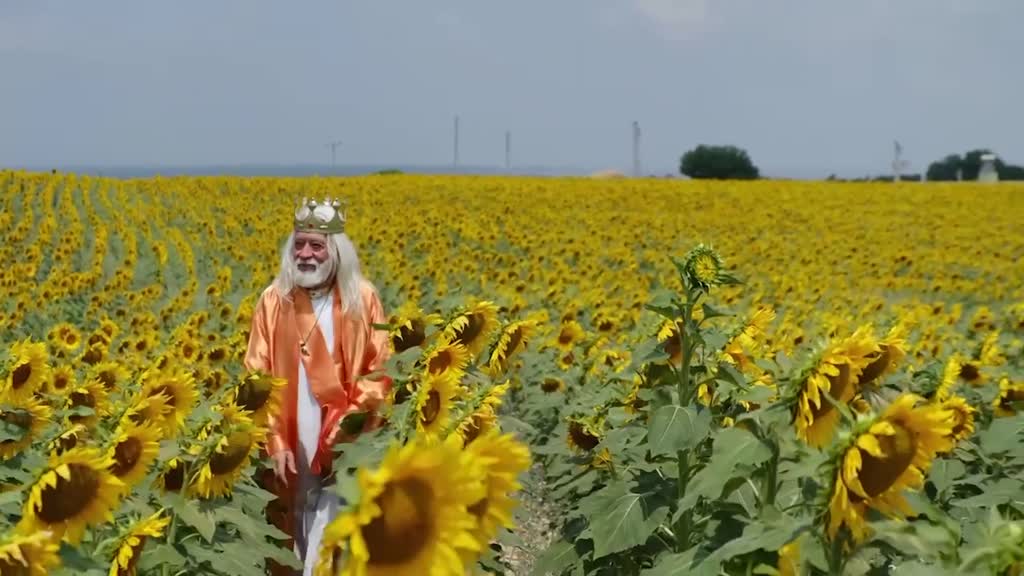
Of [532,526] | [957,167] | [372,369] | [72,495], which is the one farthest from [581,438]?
[957,167]

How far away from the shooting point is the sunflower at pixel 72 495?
Answer: 6.68 feet

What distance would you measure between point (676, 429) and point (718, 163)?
52.8 metres

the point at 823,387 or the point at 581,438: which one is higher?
the point at 823,387

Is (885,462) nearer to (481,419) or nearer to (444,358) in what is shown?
(481,419)

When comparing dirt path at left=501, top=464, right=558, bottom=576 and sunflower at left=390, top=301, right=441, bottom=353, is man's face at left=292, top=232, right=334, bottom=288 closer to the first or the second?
sunflower at left=390, top=301, right=441, bottom=353

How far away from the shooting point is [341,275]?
4.08m

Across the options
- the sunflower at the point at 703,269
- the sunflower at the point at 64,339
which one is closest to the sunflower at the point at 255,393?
the sunflower at the point at 703,269

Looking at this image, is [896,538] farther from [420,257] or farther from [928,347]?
[420,257]

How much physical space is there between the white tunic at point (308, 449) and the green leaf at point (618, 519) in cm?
123

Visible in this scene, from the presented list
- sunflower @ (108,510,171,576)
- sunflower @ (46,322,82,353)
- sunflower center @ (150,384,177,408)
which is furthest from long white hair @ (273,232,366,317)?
sunflower @ (46,322,82,353)

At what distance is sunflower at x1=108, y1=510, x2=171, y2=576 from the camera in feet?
7.20

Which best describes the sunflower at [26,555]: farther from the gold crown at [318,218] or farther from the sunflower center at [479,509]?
the gold crown at [318,218]

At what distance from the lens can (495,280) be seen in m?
11.5

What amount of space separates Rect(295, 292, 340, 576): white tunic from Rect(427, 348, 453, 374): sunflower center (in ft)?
2.75
